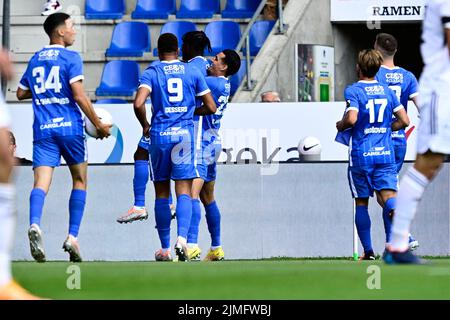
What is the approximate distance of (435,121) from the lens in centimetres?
703

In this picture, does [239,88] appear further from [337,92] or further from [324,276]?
[324,276]

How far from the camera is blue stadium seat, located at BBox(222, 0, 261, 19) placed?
1927 cm

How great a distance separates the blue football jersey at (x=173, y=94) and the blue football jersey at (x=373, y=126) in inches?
57.8

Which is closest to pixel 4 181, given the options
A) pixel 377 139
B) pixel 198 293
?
pixel 198 293

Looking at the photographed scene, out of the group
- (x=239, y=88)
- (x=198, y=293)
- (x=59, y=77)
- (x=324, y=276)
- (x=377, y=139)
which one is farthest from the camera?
(x=239, y=88)

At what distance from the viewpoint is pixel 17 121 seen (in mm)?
16422

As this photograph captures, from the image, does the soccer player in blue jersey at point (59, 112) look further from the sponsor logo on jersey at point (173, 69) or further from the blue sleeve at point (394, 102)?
the blue sleeve at point (394, 102)

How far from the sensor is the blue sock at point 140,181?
512 inches

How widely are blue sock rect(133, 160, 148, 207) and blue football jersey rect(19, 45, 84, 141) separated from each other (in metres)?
1.79

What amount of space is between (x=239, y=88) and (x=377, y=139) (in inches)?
233

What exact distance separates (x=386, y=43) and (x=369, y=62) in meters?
0.97

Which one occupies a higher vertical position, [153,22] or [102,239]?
[153,22]

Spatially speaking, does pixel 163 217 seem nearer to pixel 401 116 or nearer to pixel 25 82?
pixel 25 82

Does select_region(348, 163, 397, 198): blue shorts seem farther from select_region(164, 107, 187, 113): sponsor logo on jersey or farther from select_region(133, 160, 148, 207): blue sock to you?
select_region(133, 160, 148, 207): blue sock
